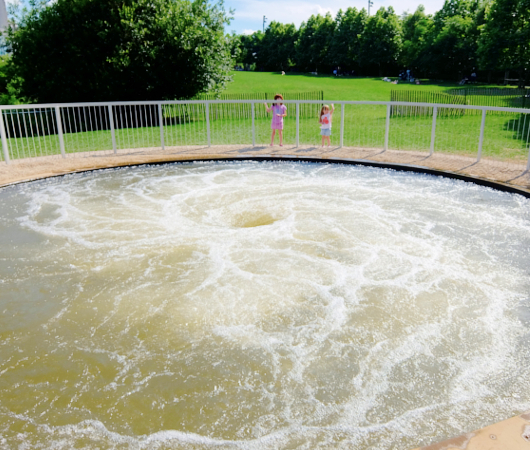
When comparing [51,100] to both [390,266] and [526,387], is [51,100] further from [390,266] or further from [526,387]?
[526,387]

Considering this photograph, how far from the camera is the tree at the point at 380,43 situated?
84625 mm

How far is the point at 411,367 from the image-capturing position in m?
4.07

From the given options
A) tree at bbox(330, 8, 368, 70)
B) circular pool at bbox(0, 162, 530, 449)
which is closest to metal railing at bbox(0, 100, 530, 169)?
circular pool at bbox(0, 162, 530, 449)

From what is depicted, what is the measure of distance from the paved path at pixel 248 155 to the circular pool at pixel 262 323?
93.8 inches

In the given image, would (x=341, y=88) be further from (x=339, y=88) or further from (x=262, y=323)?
(x=262, y=323)

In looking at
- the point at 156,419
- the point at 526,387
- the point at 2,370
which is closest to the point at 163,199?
A: the point at 2,370

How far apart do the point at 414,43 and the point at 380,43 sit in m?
7.52

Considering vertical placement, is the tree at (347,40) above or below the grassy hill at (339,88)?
above

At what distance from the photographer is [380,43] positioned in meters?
84.3

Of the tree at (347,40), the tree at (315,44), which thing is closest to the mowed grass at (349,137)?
the tree at (347,40)

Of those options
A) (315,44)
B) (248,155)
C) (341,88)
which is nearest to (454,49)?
(341,88)

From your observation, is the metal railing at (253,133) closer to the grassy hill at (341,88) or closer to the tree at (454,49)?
the grassy hill at (341,88)

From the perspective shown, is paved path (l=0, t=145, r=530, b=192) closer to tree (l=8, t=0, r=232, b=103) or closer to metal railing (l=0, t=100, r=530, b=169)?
metal railing (l=0, t=100, r=530, b=169)

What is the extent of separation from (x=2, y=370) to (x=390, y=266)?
14.5 ft
